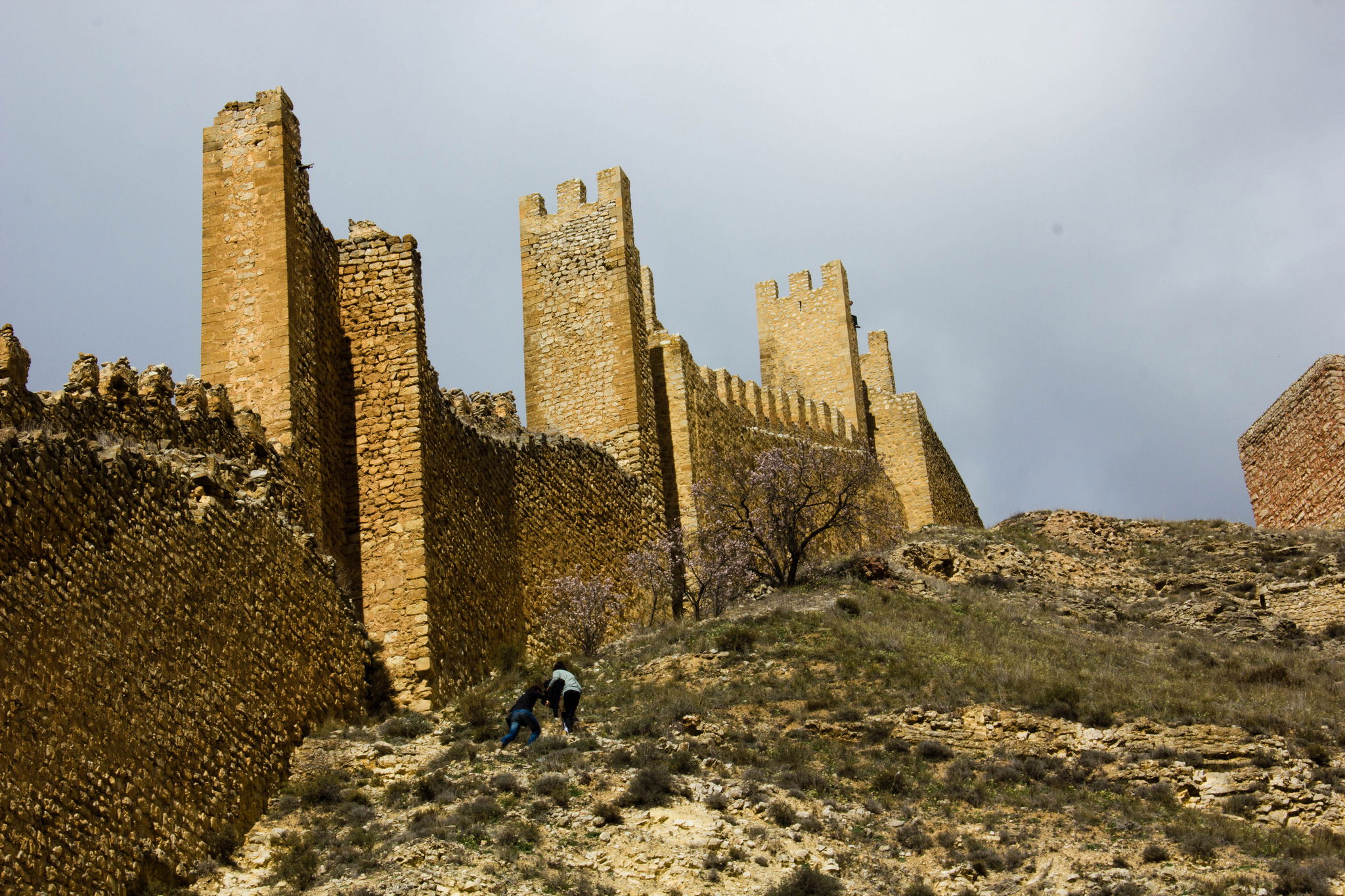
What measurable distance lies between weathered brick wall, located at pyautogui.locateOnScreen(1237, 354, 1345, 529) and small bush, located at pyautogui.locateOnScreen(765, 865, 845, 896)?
67.1ft

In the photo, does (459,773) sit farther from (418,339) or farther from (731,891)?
(418,339)

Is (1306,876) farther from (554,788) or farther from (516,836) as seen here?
(516,836)

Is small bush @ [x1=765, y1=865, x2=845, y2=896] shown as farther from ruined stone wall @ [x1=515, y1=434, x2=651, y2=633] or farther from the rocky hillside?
ruined stone wall @ [x1=515, y1=434, x2=651, y2=633]

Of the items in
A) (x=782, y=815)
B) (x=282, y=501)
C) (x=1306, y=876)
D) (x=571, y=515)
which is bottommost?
(x=1306, y=876)

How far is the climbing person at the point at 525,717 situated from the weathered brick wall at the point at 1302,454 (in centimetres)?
1963

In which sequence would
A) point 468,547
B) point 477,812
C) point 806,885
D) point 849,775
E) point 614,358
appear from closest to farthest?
point 806,885 < point 477,812 < point 849,775 < point 468,547 < point 614,358

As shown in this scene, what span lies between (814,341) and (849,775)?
80.4 feet

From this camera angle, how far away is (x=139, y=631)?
35.8 feet

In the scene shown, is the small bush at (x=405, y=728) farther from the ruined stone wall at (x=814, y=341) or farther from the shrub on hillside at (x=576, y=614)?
the ruined stone wall at (x=814, y=341)

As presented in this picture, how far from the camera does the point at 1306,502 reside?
30047 millimetres

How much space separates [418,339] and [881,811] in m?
8.07

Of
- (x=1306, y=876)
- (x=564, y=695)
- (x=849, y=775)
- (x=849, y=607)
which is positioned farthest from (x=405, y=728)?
(x=1306, y=876)

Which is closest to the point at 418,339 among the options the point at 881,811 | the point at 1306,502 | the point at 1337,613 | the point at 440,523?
the point at 440,523

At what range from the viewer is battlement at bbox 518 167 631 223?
26250 mm
